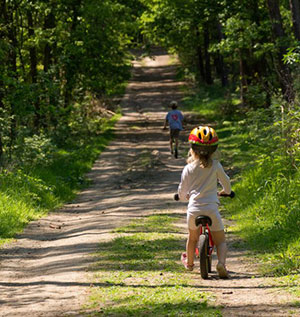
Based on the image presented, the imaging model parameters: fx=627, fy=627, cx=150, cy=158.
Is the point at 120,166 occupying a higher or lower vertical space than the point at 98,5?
lower

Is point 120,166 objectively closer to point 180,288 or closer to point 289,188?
point 289,188

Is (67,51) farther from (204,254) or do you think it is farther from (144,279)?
(204,254)

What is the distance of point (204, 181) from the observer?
738 cm

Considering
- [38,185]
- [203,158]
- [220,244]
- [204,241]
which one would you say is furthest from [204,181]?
[38,185]

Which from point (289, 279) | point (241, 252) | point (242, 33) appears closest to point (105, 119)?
point (242, 33)

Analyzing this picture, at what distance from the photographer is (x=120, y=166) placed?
69.0 feet

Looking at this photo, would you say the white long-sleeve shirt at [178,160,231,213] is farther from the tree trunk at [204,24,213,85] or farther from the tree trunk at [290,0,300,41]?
the tree trunk at [204,24,213,85]

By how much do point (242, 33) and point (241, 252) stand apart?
15905 mm

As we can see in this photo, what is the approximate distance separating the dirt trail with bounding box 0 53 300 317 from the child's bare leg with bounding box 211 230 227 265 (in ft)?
0.92

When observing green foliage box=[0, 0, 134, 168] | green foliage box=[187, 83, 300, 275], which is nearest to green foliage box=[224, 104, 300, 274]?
green foliage box=[187, 83, 300, 275]

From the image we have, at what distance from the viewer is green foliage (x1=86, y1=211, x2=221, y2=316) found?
242 inches

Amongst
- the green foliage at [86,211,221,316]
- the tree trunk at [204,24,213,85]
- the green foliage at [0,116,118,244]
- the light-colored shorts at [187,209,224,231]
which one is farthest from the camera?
the tree trunk at [204,24,213,85]

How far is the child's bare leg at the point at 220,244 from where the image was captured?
7457 mm

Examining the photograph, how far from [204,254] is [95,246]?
291 cm
